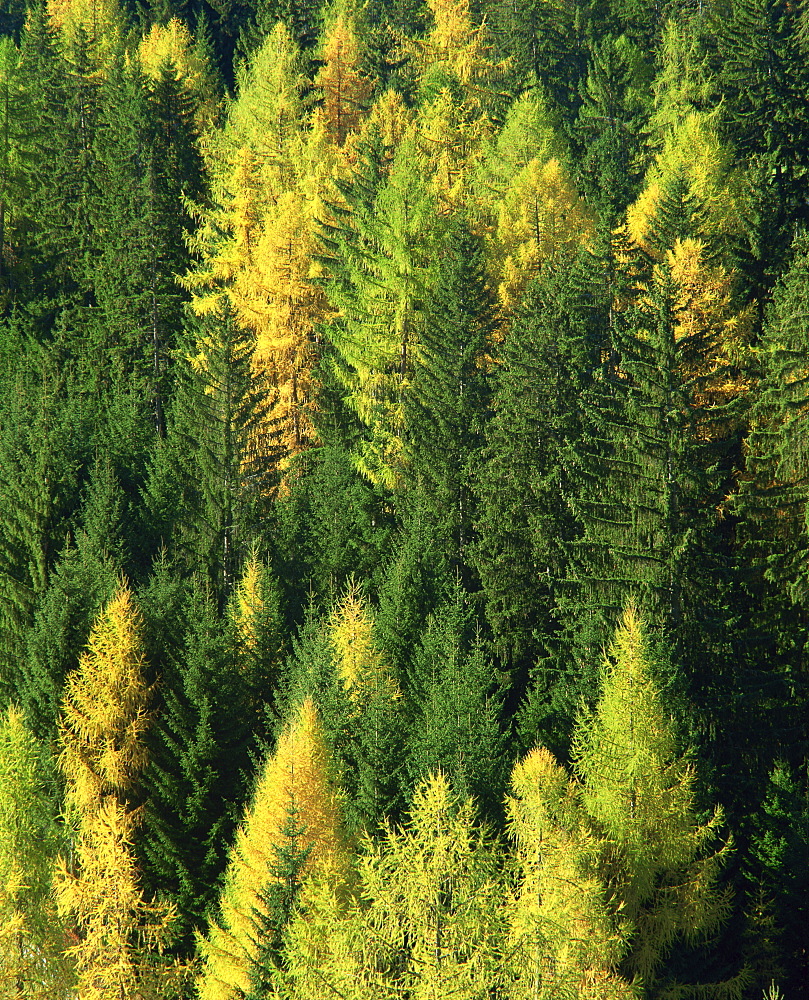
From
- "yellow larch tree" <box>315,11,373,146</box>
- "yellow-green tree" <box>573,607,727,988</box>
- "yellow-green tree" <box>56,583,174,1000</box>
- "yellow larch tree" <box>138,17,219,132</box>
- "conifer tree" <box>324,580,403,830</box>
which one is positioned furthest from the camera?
"yellow larch tree" <box>138,17,219,132</box>

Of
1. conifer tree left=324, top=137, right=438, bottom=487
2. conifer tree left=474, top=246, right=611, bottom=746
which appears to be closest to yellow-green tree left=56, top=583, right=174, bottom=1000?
conifer tree left=474, top=246, right=611, bottom=746

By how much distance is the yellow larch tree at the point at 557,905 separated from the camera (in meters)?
23.7

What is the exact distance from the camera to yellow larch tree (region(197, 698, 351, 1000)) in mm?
26562

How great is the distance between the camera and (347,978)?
899 inches

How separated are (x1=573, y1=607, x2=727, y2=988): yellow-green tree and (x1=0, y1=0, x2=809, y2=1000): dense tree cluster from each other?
9cm

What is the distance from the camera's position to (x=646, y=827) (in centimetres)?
2755

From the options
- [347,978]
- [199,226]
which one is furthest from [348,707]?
[199,226]

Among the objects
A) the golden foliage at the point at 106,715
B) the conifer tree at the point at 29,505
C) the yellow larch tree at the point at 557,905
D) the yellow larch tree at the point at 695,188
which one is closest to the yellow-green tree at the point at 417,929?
the yellow larch tree at the point at 557,905

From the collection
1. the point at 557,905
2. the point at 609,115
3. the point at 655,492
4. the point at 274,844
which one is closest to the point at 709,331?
the point at 655,492

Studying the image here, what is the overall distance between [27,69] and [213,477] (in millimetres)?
33044

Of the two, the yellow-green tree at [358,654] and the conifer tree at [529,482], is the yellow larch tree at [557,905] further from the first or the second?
the conifer tree at [529,482]

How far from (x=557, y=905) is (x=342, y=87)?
4571 centimetres

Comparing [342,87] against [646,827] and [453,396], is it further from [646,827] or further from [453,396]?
[646,827]

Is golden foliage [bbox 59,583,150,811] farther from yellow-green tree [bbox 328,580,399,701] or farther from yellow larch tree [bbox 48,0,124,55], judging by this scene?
yellow larch tree [bbox 48,0,124,55]
